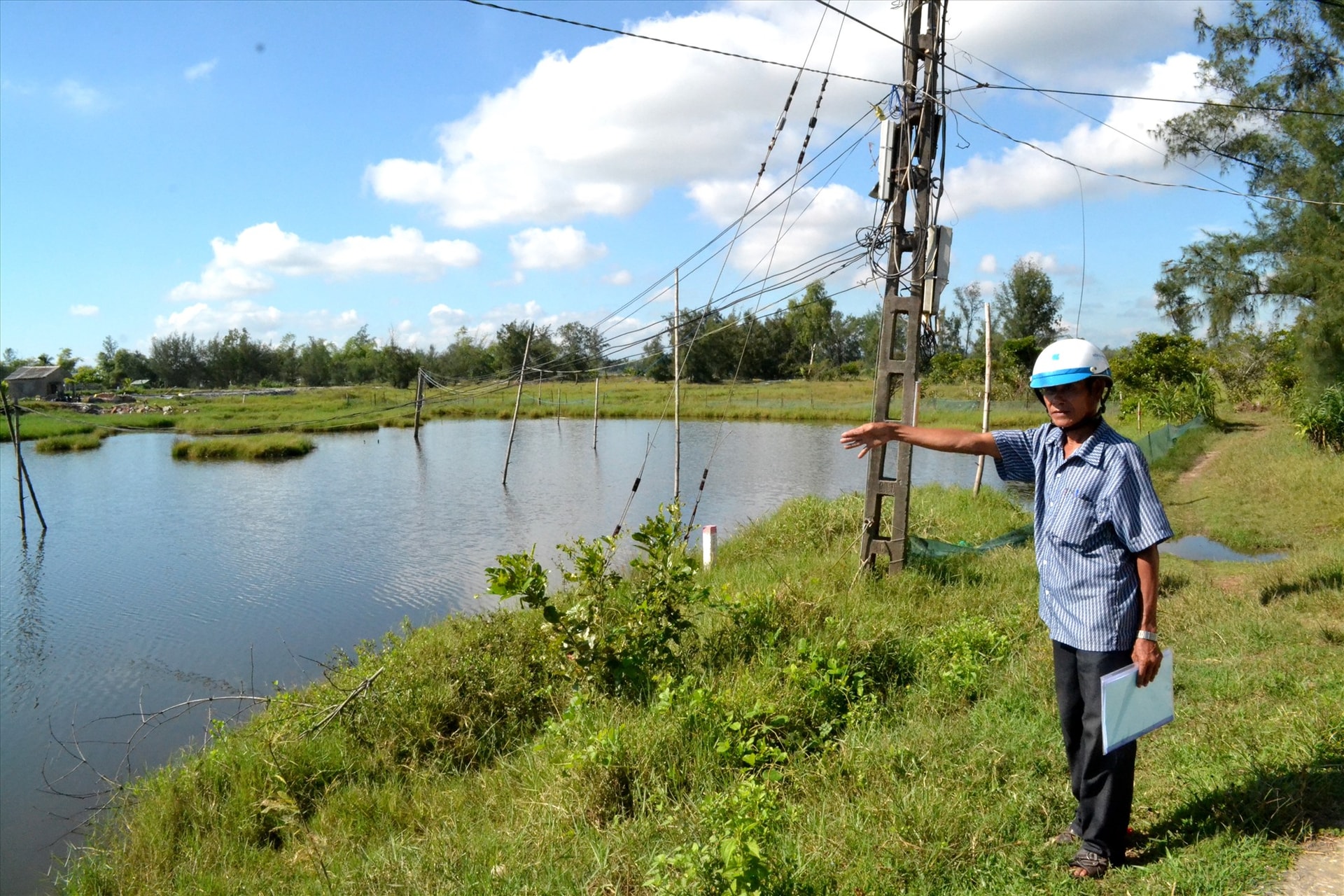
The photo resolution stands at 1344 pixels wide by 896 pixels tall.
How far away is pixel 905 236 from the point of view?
314 inches

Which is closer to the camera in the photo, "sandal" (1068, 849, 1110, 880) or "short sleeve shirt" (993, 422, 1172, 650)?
"short sleeve shirt" (993, 422, 1172, 650)

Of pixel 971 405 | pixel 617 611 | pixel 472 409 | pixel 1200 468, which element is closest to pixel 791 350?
pixel 472 409

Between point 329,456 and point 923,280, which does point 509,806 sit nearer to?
point 923,280

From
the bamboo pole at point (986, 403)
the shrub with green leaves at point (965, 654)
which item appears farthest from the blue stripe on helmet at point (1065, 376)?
the bamboo pole at point (986, 403)

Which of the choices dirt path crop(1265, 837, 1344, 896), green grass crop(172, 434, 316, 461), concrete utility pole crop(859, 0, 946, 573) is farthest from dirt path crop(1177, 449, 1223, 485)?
green grass crop(172, 434, 316, 461)

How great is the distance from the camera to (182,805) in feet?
19.5

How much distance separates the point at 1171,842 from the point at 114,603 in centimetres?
1417

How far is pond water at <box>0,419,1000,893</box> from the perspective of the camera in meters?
8.67

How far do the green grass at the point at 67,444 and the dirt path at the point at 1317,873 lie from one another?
4122 centimetres

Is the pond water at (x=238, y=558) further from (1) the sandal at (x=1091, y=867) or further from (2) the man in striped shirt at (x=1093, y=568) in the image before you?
(2) the man in striped shirt at (x=1093, y=568)

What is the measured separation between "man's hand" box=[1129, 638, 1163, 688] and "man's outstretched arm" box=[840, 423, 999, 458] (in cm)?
86

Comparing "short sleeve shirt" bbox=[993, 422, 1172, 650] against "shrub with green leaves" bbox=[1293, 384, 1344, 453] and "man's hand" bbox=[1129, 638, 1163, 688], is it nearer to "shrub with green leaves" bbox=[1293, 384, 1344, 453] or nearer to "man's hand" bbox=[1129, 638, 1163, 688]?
"man's hand" bbox=[1129, 638, 1163, 688]

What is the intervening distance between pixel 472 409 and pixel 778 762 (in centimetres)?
5205

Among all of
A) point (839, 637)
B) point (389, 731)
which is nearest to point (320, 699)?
point (389, 731)
